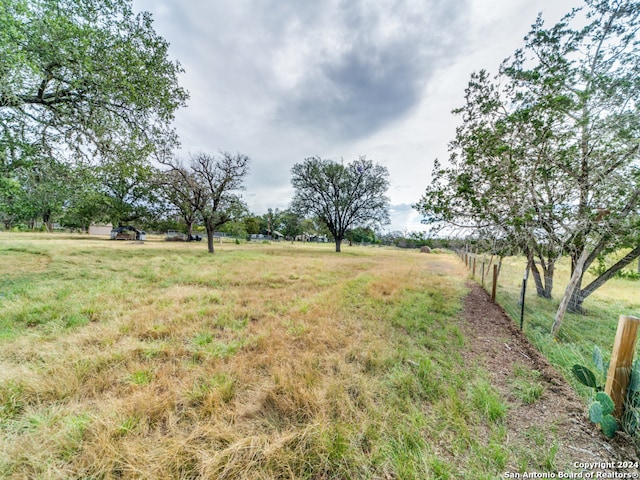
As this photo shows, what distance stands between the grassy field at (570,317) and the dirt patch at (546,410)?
0.79ft

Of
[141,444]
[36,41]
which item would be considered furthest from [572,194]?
[36,41]

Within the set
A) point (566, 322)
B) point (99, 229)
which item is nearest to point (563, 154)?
point (566, 322)

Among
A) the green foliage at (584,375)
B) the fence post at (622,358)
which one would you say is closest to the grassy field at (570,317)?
the green foliage at (584,375)

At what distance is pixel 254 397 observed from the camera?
2238 millimetres

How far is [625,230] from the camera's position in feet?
12.8

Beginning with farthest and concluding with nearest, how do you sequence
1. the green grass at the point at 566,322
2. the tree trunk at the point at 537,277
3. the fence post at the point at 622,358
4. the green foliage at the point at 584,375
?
the tree trunk at the point at 537,277
the green grass at the point at 566,322
the green foliage at the point at 584,375
the fence post at the point at 622,358

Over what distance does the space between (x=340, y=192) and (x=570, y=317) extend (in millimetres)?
21824

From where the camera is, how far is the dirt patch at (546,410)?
1.67 metres

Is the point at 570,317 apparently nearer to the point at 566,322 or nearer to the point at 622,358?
the point at 566,322

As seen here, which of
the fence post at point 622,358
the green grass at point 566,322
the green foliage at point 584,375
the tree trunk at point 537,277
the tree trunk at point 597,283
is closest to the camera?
the fence post at point 622,358

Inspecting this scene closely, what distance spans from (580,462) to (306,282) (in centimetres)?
645

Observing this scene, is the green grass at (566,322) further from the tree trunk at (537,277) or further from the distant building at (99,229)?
the distant building at (99,229)

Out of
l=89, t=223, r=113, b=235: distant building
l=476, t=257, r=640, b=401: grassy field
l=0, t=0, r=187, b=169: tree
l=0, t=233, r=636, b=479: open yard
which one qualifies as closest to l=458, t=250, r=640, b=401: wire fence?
l=476, t=257, r=640, b=401: grassy field

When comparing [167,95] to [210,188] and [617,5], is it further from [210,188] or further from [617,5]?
[617,5]
